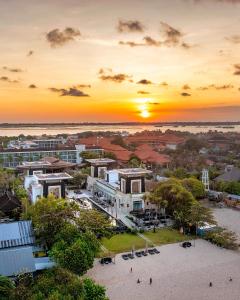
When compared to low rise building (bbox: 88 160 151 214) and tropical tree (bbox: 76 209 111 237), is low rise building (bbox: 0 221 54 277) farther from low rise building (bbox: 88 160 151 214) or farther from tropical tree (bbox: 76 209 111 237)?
low rise building (bbox: 88 160 151 214)

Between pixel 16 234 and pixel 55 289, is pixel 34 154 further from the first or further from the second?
pixel 55 289

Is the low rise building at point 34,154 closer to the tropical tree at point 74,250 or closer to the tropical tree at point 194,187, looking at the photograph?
the tropical tree at point 194,187

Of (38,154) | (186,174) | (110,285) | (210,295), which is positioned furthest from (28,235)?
(38,154)

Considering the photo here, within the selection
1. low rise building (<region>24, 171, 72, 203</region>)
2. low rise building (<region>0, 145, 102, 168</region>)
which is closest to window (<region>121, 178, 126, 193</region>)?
low rise building (<region>24, 171, 72, 203</region>)

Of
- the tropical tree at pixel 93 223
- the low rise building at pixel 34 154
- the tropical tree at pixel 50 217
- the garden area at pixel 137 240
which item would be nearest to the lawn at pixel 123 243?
the garden area at pixel 137 240

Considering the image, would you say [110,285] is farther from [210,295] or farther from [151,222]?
[151,222]

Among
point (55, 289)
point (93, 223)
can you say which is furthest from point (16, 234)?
point (55, 289)
